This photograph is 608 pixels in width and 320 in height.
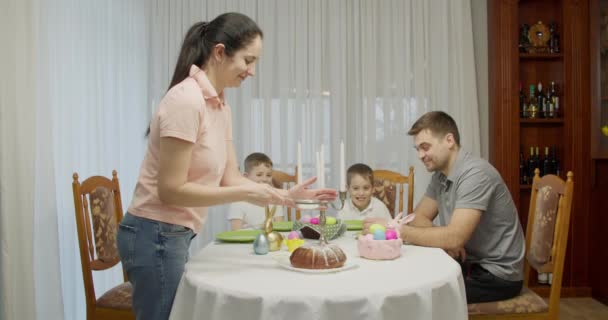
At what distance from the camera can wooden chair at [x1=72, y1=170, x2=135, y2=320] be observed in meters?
2.20

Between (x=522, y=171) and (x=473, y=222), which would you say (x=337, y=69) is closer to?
(x=522, y=171)

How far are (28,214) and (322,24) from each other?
259 cm

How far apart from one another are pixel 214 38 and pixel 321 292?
30.0 inches

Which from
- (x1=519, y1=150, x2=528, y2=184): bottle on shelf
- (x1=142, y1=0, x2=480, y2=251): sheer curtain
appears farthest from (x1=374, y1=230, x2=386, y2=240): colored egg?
(x1=519, y1=150, x2=528, y2=184): bottle on shelf

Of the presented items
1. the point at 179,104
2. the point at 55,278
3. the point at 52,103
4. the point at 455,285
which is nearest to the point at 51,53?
the point at 52,103

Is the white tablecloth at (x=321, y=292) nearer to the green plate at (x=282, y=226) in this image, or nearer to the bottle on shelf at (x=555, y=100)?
the green plate at (x=282, y=226)

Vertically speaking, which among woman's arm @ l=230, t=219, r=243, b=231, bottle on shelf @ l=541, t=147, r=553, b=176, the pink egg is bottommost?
woman's arm @ l=230, t=219, r=243, b=231

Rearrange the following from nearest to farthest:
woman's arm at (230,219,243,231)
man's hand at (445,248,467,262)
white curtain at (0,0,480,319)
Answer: man's hand at (445,248,467,262) < woman's arm at (230,219,243,231) < white curtain at (0,0,480,319)

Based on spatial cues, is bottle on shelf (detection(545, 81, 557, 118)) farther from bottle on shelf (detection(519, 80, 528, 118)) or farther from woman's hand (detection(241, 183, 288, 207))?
woman's hand (detection(241, 183, 288, 207))

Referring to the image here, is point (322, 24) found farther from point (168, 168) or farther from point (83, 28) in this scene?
point (168, 168)

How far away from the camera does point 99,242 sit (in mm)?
2297

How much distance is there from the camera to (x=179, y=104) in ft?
4.49

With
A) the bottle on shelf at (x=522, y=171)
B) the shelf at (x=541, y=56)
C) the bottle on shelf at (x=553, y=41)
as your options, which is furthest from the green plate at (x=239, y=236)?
the bottle on shelf at (x=553, y=41)

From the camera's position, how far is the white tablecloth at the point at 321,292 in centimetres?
124
